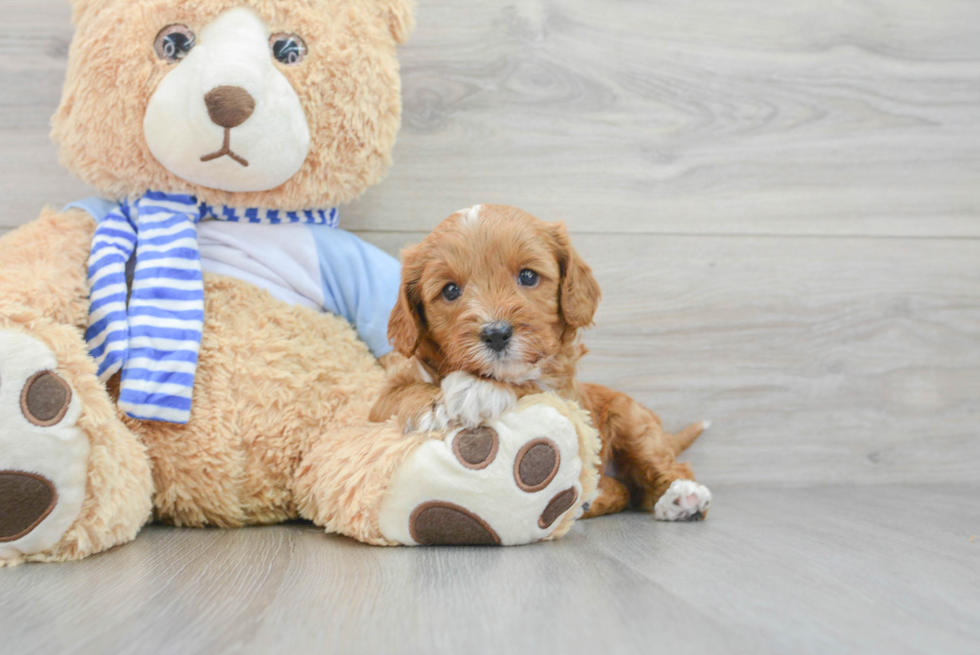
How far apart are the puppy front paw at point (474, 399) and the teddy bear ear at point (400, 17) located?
864mm

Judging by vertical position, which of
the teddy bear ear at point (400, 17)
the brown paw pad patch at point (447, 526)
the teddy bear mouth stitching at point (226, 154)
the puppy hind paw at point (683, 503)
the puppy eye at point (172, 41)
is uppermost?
the teddy bear ear at point (400, 17)

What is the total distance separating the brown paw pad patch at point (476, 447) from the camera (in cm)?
126

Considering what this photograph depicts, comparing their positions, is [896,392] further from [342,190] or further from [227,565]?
[227,565]

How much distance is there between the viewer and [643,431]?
170cm

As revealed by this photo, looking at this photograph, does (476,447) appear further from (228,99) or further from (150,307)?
(228,99)

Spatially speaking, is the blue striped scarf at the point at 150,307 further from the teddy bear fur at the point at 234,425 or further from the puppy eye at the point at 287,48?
the puppy eye at the point at 287,48

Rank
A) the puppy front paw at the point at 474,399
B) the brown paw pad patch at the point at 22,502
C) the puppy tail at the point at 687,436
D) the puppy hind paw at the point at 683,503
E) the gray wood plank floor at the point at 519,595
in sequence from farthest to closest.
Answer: the puppy tail at the point at 687,436
the puppy hind paw at the point at 683,503
the puppy front paw at the point at 474,399
the brown paw pad patch at the point at 22,502
the gray wood plank floor at the point at 519,595

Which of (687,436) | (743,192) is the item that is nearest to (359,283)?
(687,436)

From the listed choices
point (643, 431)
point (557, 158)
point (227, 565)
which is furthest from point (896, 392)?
point (227, 565)

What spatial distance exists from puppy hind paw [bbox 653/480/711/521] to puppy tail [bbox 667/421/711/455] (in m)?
0.32

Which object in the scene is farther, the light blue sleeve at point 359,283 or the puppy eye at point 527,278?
the light blue sleeve at point 359,283

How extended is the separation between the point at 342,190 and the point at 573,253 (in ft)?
1.81

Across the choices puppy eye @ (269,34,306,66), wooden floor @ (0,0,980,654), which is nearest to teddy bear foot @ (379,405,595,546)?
wooden floor @ (0,0,980,654)

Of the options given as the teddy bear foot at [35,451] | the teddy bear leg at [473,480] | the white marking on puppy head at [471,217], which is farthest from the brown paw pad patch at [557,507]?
the teddy bear foot at [35,451]
